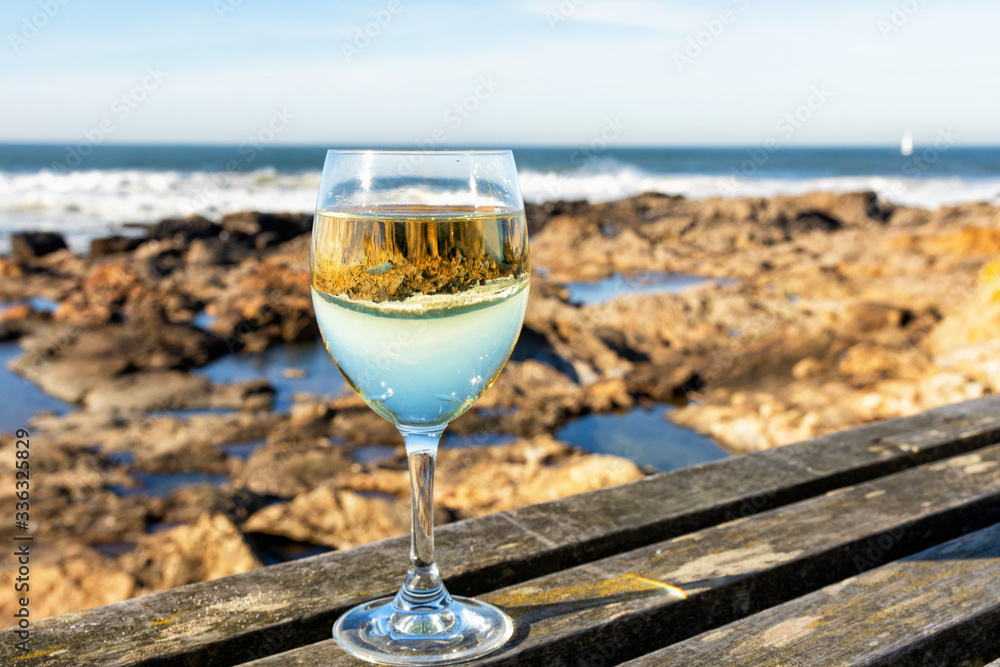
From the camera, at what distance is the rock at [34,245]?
1452cm

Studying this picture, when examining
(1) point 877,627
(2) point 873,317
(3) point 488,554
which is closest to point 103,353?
(2) point 873,317

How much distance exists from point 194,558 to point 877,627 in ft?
10.9

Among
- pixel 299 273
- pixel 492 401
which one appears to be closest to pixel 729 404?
pixel 492 401

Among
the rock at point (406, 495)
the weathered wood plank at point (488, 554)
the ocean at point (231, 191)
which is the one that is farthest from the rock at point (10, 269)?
the weathered wood plank at point (488, 554)

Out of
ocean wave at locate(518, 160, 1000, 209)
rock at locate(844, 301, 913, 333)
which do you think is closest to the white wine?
rock at locate(844, 301, 913, 333)

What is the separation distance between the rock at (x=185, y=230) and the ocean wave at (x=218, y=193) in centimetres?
187

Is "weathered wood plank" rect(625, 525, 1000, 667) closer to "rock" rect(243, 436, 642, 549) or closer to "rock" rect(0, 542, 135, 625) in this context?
"rock" rect(243, 436, 642, 549)

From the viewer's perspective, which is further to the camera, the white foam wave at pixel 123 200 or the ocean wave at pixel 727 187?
the ocean wave at pixel 727 187

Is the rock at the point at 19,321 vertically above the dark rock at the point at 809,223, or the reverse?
the dark rock at the point at 809,223

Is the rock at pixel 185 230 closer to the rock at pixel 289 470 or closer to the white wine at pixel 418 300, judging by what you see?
the rock at pixel 289 470

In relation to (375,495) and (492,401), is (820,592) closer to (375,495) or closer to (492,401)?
(375,495)

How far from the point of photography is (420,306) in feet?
3.58

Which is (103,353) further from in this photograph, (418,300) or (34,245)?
(34,245)

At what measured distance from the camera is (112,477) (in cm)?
544
